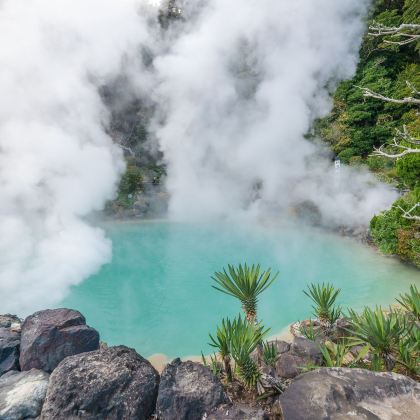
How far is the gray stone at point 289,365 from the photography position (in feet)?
10.7

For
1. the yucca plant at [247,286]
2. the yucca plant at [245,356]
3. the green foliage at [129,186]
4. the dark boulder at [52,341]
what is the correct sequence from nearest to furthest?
the yucca plant at [245,356] < the yucca plant at [247,286] < the dark boulder at [52,341] < the green foliage at [129,186]

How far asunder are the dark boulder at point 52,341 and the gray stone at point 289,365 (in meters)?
2.18

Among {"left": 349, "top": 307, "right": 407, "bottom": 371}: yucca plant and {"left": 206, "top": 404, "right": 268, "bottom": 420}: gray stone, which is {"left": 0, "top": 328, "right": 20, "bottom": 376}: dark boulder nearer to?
{"left": 206, "top": 404, "right": 268, "bottom": 420}: gray stone

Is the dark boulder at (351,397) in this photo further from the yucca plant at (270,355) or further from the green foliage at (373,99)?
the green foliage at (373,99)

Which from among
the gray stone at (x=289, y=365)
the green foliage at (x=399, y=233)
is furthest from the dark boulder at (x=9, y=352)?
the green foliage at (x=399, y=233)

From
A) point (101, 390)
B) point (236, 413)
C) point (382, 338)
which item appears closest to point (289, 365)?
point (382, 338)

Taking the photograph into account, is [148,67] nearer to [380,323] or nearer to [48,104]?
[48,104]

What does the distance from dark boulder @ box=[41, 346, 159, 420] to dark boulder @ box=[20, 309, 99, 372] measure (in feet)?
2.56

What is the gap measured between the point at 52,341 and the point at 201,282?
472cm

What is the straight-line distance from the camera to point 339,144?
52.3 ft

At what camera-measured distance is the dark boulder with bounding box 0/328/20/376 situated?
349 cm

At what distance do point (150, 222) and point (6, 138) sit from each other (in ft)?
23.8

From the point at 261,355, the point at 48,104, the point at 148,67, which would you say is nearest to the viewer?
the point at 261,355

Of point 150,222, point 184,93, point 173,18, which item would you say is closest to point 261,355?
point 150,222
